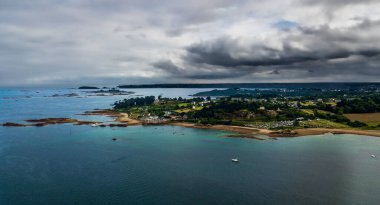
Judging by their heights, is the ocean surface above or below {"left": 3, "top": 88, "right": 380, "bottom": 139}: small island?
below

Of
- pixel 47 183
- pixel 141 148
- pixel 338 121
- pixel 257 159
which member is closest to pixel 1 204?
pixel 47 183

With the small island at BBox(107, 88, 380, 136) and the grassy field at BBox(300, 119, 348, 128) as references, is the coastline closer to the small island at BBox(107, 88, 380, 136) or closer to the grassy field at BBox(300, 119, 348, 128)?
the small island at BBox(107, 88, 380, 136)

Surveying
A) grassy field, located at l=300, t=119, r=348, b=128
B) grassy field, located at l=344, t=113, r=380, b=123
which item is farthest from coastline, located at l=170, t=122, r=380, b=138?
grassy field, located at l=344, t=113, r=380, b=123

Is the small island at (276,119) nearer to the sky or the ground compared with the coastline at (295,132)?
nearer to the sky

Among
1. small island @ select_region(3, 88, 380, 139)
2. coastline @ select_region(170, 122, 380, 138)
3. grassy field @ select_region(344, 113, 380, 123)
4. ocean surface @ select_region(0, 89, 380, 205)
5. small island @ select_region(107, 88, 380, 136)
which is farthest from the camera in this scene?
grassy field @ select_region(344, 113, 380, 123)

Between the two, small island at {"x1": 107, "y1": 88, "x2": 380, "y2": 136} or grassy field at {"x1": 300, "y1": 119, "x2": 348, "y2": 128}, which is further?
grassy field at {"x1": 300, "y1": 119, "x2": 348, "y2": 128}

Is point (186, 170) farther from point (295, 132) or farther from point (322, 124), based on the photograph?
point (322, 124)

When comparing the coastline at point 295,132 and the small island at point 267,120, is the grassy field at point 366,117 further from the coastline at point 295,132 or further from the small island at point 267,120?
the coastline at point 295,132

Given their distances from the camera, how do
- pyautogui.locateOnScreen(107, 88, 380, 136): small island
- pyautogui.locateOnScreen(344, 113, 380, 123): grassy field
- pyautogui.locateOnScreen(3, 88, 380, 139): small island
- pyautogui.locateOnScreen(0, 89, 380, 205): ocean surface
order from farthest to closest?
pyautogui.locateOnScreen(344, 113, 380, 123): grassy field
pyautogui.locateOnScreen(107, 88, 380, 136): small island
pyautogui.locateOnScreen(3, 88, 380, 139): small island
pyautogui.locateOnScreen(0, 89, 380, 205): ocean surface

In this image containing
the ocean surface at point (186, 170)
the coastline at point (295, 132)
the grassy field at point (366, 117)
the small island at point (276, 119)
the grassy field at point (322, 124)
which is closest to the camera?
the ocean surface at point (186, 170)

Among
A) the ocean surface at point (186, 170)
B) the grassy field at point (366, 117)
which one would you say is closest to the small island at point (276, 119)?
the grassy field at point (366, 117)

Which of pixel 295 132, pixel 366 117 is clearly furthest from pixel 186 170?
pixel 366 117
